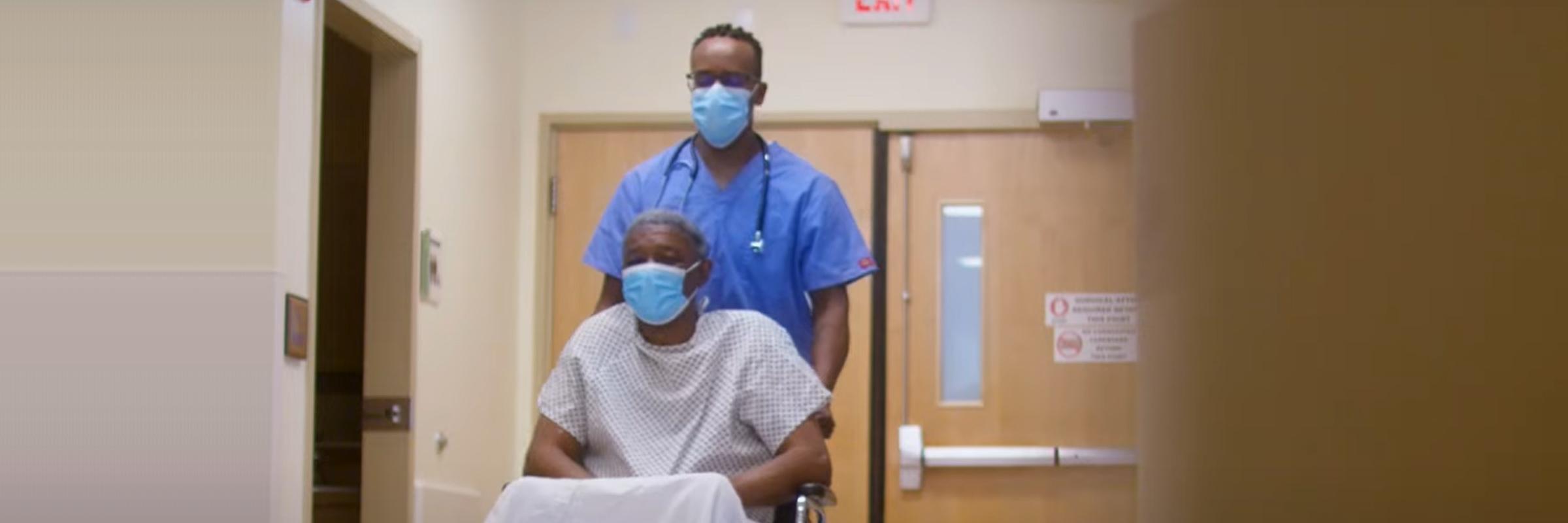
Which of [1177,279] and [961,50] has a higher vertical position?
[961,50]

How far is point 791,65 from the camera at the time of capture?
15.1 ft

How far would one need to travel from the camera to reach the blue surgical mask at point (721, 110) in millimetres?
2652

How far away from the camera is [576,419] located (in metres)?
2.36

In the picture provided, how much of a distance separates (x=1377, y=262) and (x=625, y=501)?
183 cm

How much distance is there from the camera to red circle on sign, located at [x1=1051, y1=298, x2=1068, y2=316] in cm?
468

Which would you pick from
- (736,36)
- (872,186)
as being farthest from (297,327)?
(872,186)

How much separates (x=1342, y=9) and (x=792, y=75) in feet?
14.5

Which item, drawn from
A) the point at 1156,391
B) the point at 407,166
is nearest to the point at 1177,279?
the point at 1156,391

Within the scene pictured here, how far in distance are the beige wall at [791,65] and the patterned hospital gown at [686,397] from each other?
2296 mm

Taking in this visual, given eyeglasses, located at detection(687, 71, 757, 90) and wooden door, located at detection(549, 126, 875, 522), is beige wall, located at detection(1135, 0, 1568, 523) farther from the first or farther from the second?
wooden door, located at detection(549, 126, 875, 522)

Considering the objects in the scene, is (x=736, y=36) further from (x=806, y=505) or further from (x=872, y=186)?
(x=872, y=186)

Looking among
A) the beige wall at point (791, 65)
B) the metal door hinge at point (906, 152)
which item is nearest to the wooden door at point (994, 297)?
the metal door hinge at point (906, 152)

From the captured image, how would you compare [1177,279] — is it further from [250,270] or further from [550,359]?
[550,359]

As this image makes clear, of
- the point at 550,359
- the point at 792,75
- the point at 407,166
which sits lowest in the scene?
the point at 550,359
